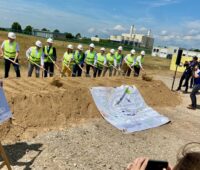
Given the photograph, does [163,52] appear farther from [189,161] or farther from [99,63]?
[189,161]

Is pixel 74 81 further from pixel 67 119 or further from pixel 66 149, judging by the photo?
pixel 66 149

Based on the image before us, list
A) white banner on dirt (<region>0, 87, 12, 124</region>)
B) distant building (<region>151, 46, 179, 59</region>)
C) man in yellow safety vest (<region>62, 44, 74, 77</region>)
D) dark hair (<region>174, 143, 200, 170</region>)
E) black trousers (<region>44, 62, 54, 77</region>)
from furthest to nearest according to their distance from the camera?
distant building (<region>151, 46, 179, 59</region>), man in yellow safety vest (<region>62, 44, 74, 77</region>), black trousers (<region>44, 62, 54, 77</region>), white banner on dirt (<region>0, 87, 12, 124</region>), dark hair (<region>174, 143, 200, 170</region>)

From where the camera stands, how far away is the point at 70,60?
14.6 metres

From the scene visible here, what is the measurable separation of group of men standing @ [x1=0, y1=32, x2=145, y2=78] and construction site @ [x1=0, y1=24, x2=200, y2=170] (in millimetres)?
2139

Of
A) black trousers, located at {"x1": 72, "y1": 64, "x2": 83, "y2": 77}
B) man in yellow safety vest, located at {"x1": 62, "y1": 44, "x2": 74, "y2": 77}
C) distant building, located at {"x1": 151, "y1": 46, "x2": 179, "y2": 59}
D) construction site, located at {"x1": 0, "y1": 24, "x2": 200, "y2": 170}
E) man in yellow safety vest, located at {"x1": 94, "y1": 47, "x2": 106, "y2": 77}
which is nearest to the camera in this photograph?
construction site, located at {"x1": 0, "y1": 24, "x2": 200, "y2": 170}

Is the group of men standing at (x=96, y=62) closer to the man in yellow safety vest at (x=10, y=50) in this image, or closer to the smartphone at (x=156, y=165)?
the man in yellow safety vest at (x=10, y=50)

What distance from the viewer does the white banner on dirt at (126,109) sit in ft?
33.7

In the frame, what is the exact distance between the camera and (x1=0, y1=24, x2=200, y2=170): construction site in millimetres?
6973

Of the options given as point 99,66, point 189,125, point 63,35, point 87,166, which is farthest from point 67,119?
point 63,35

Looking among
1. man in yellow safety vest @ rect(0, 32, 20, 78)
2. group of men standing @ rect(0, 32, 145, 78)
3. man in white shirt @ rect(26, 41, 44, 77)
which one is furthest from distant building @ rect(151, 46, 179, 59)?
man in yellow safety vest @ rect(0, 32, 20, 78)

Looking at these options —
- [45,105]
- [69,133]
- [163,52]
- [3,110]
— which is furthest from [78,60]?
[163,52]

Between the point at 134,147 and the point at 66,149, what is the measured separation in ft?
6.20

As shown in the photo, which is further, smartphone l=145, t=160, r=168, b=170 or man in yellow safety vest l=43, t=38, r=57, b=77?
man in yellow safety vest l=43, t=38, r=57, b=77

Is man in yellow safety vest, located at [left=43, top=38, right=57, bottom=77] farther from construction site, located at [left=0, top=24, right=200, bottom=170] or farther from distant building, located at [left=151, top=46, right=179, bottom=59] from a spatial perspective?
distant building, located at [left=151, top=46, right=179, bottom=59]
